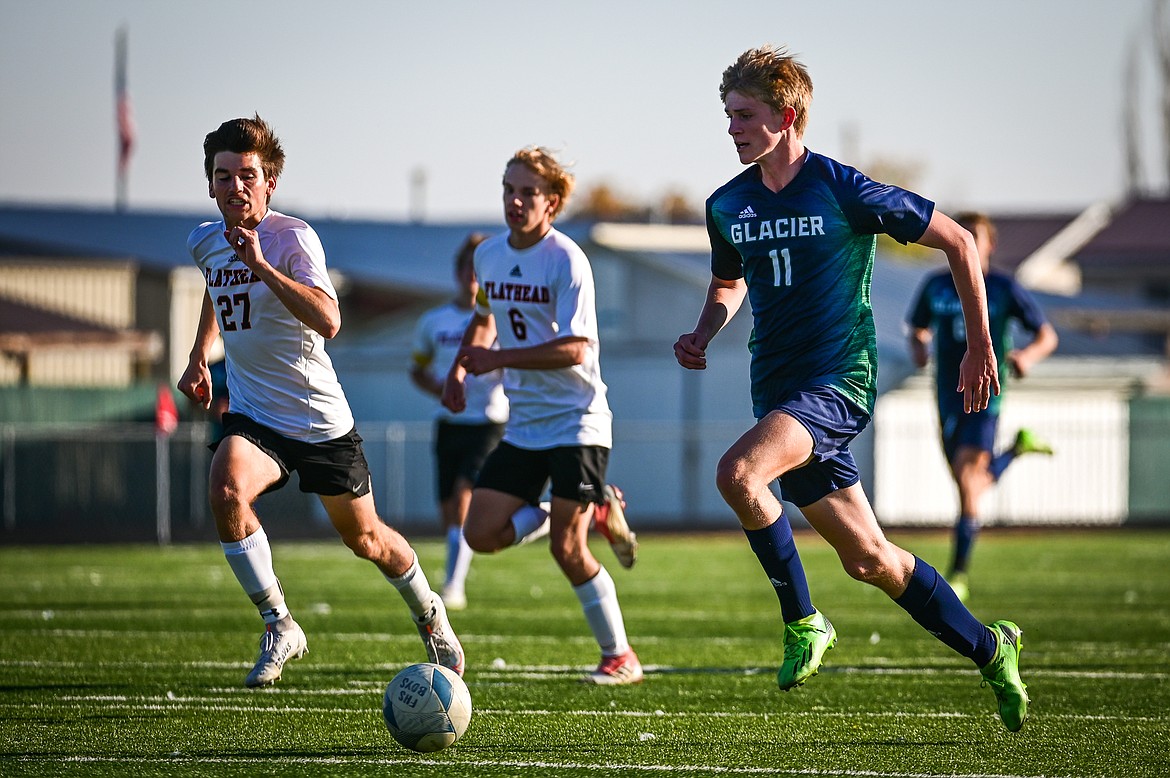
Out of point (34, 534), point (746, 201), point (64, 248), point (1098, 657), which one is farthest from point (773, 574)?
point (64, 248)

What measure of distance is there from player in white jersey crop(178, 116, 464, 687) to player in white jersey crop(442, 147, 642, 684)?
92cm

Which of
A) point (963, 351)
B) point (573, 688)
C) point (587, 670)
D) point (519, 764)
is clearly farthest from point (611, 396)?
point (519, 764)

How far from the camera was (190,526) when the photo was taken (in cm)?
2552

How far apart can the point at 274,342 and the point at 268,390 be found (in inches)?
8.3

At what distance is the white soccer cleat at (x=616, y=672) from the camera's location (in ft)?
26.0

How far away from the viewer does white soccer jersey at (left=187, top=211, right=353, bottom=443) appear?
23.3 feet

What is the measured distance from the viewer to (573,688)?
781 cm

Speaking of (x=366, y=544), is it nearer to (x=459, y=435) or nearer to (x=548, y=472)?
(x=548, y=472)

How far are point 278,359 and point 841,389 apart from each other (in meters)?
2.47

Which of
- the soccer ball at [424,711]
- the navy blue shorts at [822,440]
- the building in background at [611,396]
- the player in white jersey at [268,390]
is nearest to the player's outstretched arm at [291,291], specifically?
the player in white jersey at [268,390]

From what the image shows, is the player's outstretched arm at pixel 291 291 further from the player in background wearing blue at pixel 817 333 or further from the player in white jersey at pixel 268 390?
the player in background wearing blue at pixel 817 333

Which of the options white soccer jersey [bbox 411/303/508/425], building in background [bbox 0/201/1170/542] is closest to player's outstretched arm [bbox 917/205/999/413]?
white soccer jersey [bbox 411/303/508/425]

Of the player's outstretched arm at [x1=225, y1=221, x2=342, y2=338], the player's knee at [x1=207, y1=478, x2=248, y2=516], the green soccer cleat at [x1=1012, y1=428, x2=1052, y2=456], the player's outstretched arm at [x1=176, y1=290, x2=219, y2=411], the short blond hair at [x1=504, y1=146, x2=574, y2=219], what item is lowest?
the green soccer cleat at [x1=1012, y1=428, x2=1052, y2=456]

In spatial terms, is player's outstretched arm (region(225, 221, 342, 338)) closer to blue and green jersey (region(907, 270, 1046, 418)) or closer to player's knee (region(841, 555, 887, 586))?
player's knee (region(841, 555, 887, 586))
